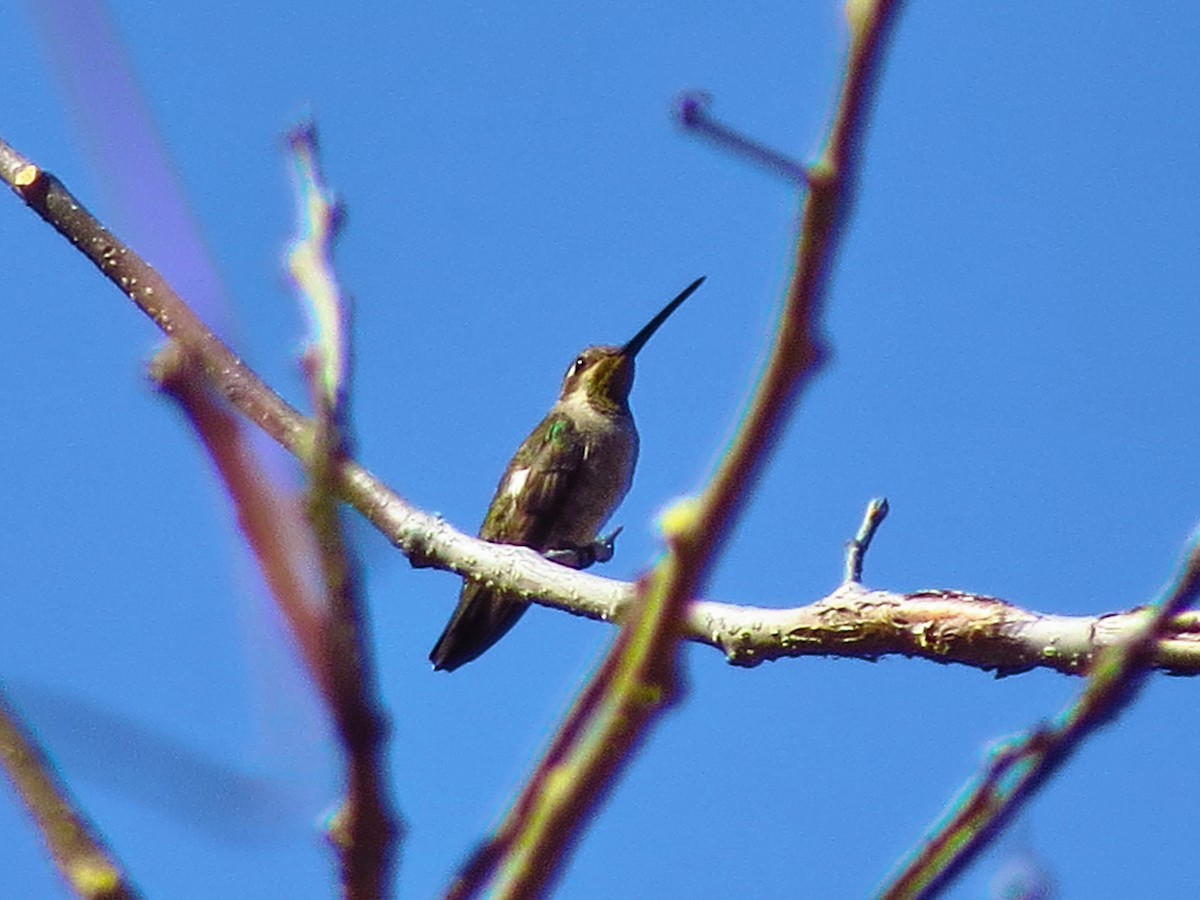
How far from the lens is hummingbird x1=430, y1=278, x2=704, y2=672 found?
7863 millimetres

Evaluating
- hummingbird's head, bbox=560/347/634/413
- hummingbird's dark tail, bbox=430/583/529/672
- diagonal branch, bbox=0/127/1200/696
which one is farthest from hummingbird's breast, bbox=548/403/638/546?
diagonal branch, bbox=0/127/1200/696

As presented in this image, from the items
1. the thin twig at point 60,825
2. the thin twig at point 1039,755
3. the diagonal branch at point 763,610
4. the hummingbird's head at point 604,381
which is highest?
the hummingbird's head at point 604,381

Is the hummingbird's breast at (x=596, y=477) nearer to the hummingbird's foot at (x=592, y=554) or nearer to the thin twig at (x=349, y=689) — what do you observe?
the hummingbird's foot at (x=592, y=554)

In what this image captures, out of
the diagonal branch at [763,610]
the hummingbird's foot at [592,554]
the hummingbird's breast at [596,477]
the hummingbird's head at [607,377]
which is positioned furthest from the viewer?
the hummingbird's head at [607,377]

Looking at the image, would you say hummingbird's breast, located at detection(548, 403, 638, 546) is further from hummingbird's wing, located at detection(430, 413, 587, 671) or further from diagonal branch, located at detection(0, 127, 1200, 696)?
diagonal branch, located at detection(0, 127, 1200, 696)

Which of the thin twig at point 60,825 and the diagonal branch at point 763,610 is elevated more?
the diagonal branch at point 763,610

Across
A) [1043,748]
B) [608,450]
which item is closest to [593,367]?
[608,450]

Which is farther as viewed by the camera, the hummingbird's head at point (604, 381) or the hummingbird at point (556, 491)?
the hummingbird's head at point (604, 381)

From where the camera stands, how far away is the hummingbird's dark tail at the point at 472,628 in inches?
308

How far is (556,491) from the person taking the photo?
8688 mm

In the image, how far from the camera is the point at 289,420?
12.9ft

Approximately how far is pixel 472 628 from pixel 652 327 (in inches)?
100

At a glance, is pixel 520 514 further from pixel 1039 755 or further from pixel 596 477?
pixel 1039 755

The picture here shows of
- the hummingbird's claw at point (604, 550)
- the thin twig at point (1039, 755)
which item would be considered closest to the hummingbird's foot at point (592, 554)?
the hummingbird's claw at point (604, 550)
